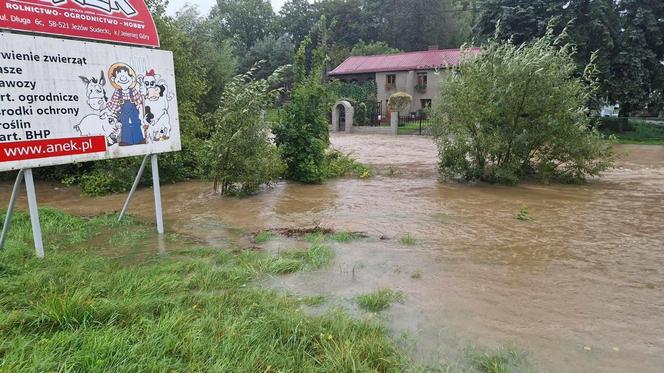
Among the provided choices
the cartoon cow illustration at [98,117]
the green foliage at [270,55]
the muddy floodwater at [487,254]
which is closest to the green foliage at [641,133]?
the muddy floodwater at [487,254]

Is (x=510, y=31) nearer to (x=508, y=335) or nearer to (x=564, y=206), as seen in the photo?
(x=564, y=206)

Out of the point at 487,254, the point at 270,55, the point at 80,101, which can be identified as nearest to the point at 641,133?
the point at 487,254

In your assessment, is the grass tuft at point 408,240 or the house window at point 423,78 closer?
the grass tuft at point 408,240

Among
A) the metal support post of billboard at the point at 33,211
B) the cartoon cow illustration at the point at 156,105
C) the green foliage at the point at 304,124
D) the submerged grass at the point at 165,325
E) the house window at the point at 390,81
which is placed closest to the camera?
the submerged grass at the point at 165,325

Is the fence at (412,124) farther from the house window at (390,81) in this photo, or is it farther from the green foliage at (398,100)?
the house window at (390,81)

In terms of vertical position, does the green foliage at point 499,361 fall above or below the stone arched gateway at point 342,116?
below

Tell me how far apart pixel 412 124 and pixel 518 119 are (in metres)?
23.9

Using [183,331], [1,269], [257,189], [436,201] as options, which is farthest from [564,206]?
[1,269]

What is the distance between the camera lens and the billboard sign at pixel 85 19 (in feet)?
15.4

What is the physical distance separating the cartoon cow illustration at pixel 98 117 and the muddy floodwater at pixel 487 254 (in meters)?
1.90

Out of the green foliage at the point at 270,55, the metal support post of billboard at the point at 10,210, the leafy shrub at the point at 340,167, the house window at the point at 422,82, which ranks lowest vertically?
the leafy shrub at the point at 340,167

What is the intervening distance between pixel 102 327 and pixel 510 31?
1158 inches

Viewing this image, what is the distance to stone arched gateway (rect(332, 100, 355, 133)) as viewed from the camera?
33.4 meters

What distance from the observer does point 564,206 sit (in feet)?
29.8
